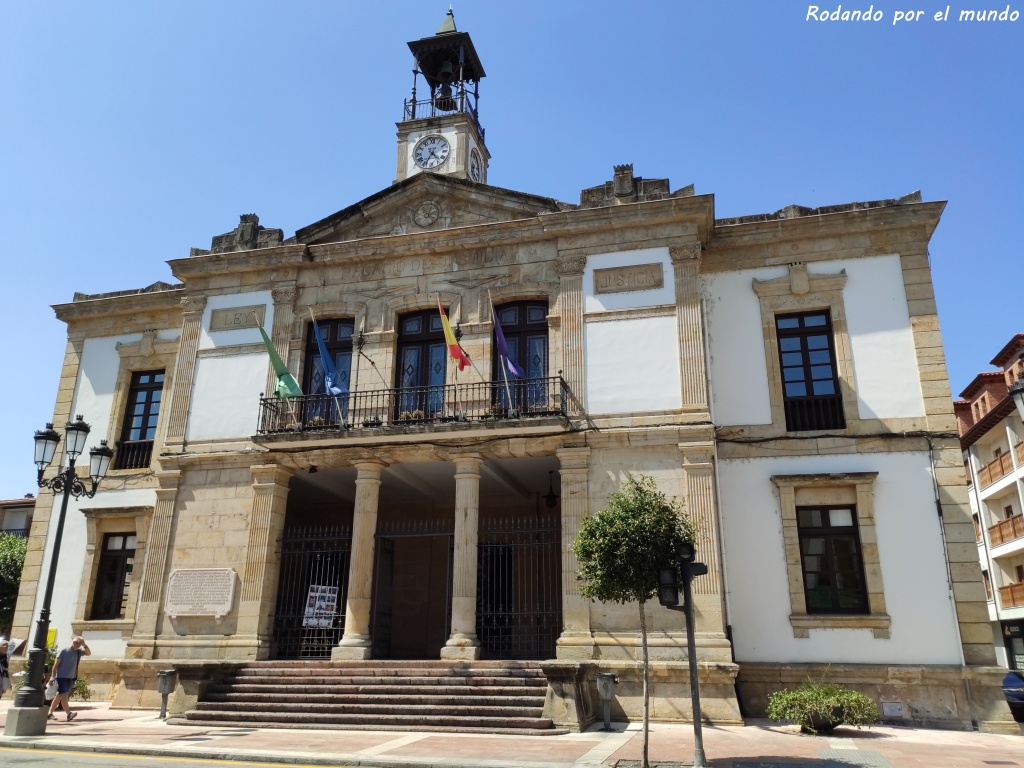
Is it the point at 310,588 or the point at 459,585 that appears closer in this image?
the point at 459,585

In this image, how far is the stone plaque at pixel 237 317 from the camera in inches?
648

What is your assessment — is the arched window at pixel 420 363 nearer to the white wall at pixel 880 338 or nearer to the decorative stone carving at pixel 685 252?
the decorative stone carving at pixel 685 252

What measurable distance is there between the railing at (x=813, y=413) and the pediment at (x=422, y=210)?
20.2ft

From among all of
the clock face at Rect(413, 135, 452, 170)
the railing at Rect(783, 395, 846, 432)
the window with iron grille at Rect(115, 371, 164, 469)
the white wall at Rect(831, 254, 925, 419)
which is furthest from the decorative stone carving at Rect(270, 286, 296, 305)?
the white wall at Rect(831, 254, 925, 419)

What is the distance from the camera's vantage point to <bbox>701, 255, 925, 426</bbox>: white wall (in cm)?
1376

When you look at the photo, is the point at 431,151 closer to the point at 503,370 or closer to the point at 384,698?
the point at 503,370

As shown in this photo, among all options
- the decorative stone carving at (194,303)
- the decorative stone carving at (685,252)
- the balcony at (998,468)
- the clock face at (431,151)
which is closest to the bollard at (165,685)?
the decorative stone carving at (194,303)

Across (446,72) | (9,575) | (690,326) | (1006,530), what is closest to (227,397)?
(690,326)

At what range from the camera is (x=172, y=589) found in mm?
14703

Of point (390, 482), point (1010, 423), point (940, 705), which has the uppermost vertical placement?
point (1010, 423)

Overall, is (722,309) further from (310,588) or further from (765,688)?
(310,588)

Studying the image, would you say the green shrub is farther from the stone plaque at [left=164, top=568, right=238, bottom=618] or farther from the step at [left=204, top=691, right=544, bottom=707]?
the stone plaque at [left=164, top=568, right=238, bottom=618]

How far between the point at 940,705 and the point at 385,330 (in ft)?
38.0

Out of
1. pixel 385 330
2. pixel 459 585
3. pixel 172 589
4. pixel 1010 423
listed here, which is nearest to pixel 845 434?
pixel 459 585
